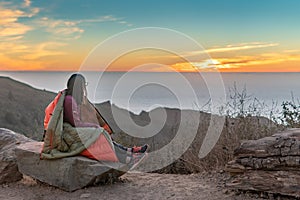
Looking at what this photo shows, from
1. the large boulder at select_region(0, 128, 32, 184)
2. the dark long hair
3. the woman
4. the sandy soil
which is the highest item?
the dark long hair

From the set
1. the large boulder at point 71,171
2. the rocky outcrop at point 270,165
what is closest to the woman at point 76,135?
the large boulder at point 71,171

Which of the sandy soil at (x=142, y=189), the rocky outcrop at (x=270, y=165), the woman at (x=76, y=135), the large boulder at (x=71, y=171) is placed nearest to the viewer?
the rocky outcrop at (x=270, y=165)

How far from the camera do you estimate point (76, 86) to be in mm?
6730

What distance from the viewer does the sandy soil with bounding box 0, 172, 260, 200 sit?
6.12 metres

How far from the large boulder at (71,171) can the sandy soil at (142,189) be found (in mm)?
132

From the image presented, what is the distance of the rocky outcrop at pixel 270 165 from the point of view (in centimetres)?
528

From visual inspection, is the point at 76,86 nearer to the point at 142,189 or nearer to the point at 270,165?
the point at 142,189

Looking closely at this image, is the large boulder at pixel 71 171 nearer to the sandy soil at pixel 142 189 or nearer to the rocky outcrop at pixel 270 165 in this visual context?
the sandy soil at pixel 142 189

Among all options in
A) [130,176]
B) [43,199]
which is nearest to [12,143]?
[43,199]

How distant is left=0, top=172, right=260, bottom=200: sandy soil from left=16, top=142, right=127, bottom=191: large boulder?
0.43 ft

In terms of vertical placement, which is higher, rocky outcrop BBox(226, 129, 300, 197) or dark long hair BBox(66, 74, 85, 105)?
dark long hair BBox(66, 74, 85, 105)

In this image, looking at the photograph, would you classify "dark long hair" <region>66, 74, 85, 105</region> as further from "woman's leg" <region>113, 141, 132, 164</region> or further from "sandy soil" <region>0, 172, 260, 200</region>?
"sandy soil" <region>0, 172, 260, 200</region>

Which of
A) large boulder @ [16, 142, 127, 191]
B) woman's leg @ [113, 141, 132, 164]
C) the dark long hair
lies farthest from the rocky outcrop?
the dark long hair

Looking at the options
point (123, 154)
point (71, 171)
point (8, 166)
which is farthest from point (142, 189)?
point (8, 166)
